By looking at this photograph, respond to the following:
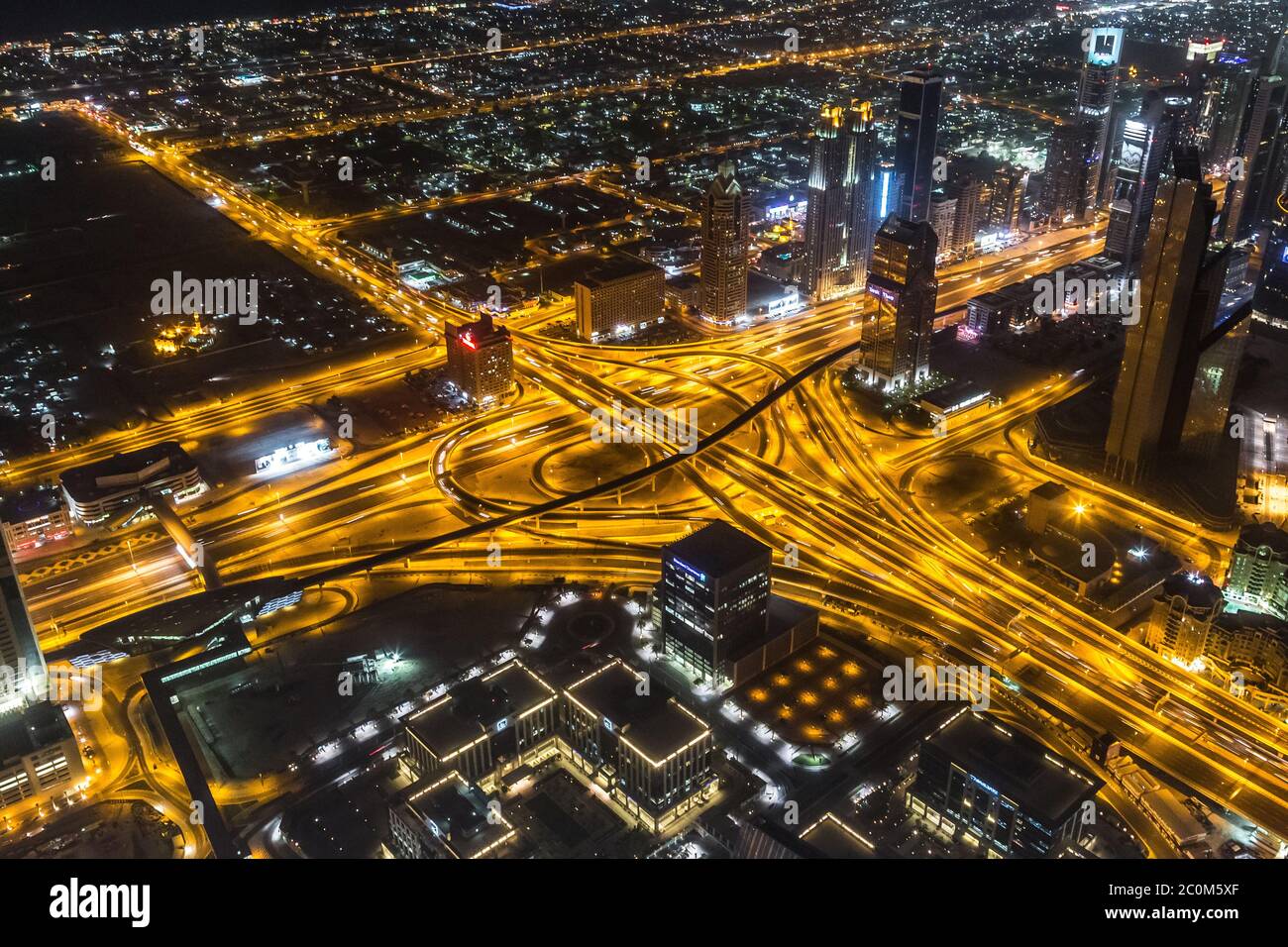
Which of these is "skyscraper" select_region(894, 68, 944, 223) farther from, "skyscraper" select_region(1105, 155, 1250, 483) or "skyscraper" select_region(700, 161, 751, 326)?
"skyscraper" select_region(1105, 155, 1250, 483)

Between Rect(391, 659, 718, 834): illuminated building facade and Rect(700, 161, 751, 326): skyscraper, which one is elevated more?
Rect(700, 161, 751, 326): skyscraper

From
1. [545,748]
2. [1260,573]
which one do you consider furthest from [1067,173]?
[545,748]

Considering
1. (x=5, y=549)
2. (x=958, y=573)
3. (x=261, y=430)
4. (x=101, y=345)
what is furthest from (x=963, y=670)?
(x=101, y=345)

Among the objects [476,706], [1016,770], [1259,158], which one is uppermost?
[1259,158]

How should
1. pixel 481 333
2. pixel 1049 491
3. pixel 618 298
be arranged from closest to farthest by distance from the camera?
1. pixel 1049 491
2. pixel 481 333
3. pixel 618 298

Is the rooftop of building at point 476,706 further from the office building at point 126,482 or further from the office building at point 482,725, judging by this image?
the office building at point 126,482

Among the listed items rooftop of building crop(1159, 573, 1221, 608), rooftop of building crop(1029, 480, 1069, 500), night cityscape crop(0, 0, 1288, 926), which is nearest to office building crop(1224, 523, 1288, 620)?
night cityscape crop(0, 0, 1288, 926)

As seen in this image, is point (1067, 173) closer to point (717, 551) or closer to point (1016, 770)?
point (717, 551)
